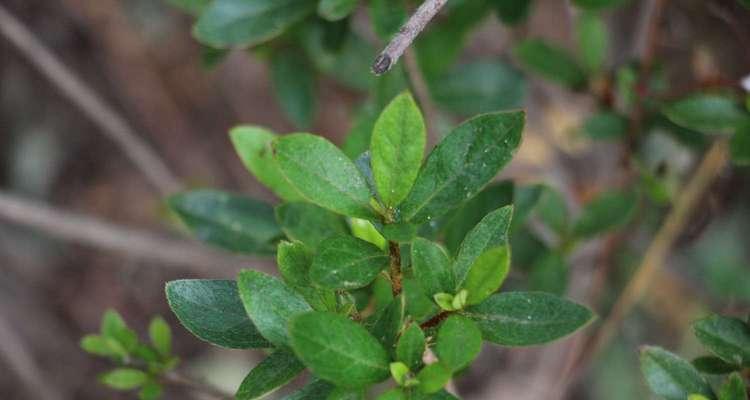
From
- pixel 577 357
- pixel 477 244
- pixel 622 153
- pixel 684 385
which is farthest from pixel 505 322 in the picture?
pixel 577 357

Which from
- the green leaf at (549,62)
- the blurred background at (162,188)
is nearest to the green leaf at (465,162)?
the green leaf at (549,62)

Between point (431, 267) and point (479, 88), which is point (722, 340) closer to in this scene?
point (431, 267)

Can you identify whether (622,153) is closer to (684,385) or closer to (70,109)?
(684,385)

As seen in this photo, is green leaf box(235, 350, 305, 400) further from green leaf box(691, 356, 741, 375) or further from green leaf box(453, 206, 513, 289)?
green leaf box(691, 356, 741, 375)

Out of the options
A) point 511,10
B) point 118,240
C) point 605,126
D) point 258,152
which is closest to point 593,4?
point 511,10

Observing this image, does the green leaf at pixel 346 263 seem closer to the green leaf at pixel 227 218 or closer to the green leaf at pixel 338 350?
the green leaf at pixel 338 350

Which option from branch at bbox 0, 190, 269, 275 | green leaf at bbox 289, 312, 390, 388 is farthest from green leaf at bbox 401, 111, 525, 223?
branch at bbox 0, 190, 269, 275
